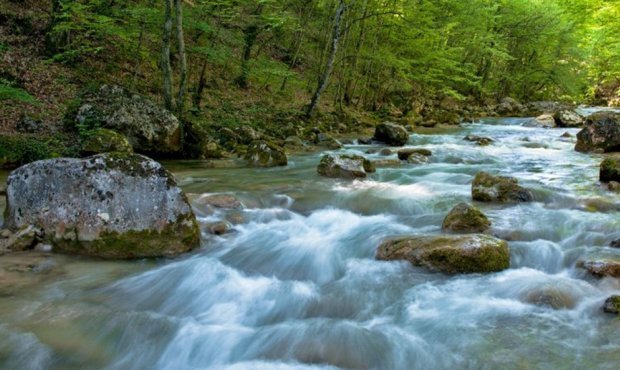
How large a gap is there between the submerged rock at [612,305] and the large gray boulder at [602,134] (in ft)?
34.3

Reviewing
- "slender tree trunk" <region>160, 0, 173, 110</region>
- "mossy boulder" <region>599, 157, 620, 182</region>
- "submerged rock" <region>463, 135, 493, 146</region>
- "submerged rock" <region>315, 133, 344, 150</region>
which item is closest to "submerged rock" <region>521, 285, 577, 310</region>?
"mossy boulder" <region>599, 157, 620, 182</region>

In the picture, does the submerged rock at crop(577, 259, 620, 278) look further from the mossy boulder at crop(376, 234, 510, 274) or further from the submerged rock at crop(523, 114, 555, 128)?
the submerged rock at crop(523, 114, 555, 128)

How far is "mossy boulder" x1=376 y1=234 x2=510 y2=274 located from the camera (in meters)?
5.25

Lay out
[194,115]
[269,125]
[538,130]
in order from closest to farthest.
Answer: [194,115] < [269,125] < [538,130]

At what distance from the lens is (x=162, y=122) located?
10781 millimetres

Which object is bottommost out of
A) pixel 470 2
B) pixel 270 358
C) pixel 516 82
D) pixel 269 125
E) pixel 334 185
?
pixel 270 358

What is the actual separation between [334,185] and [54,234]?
522cm

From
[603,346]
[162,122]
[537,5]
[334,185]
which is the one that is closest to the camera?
[603,346]

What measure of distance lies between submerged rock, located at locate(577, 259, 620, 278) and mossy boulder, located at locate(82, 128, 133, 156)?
809 cm

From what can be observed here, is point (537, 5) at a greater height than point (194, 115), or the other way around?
point (537, 5)

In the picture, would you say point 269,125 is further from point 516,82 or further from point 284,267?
point 516,82

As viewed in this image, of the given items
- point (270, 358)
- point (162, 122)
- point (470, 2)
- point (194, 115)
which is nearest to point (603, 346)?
point (270, 358)

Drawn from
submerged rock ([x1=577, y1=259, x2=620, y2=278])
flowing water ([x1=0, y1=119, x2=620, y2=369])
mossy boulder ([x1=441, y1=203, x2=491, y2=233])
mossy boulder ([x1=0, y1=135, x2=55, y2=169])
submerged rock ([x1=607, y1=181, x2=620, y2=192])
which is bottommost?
flowing water ([x1=0, y1=119, x2=620, y2=369])

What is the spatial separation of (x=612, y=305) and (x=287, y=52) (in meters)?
21.5
